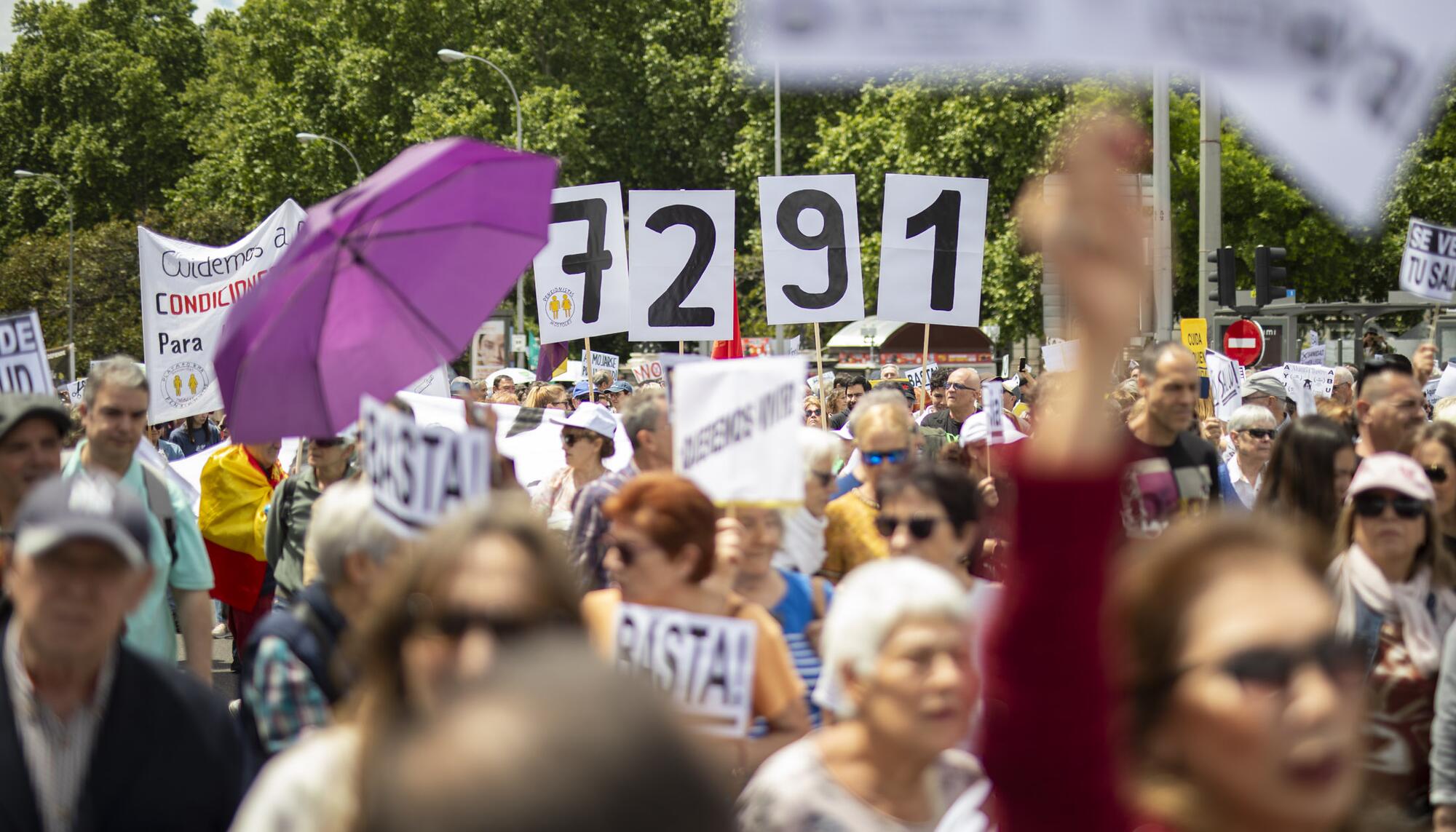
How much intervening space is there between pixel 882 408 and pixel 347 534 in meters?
2.55

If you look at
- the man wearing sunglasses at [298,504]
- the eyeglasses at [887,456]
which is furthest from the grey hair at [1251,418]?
the man wearing sunglasses at [298,504]

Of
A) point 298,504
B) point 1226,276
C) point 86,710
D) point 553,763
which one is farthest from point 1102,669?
point 1226,276

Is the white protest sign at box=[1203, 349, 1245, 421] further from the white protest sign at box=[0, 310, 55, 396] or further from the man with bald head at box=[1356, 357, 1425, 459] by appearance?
the white protest sign at box=[0, 310, 55, 396]

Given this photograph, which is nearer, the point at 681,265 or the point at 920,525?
the point at 920,525

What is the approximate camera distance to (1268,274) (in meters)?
16.9

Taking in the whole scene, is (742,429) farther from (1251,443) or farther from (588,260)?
(588,260)

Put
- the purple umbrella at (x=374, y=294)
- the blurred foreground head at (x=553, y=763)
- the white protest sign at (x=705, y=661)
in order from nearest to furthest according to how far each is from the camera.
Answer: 1. the blurred foreground head at (x=553, y=763)
2. the white protest sign at (x=705, y=661)
3. the purple umbrella at (x=374, y=294)

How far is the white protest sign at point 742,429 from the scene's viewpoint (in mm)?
4621

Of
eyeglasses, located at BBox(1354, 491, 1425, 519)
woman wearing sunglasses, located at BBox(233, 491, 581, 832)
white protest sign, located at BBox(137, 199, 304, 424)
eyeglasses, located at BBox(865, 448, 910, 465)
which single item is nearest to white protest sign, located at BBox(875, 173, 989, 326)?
white protest sign, located at BBox(137, 199, 304, 424)

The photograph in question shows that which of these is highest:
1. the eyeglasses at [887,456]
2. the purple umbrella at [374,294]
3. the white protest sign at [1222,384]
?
the purple umbrella at [374,294]

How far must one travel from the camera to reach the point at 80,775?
315 cm

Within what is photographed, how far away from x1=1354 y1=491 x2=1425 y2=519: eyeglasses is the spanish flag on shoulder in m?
5.20

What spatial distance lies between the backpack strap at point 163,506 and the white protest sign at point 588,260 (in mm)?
6044

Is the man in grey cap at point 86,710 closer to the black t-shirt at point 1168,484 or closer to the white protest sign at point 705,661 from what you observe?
the white protest sign at point 705,661
